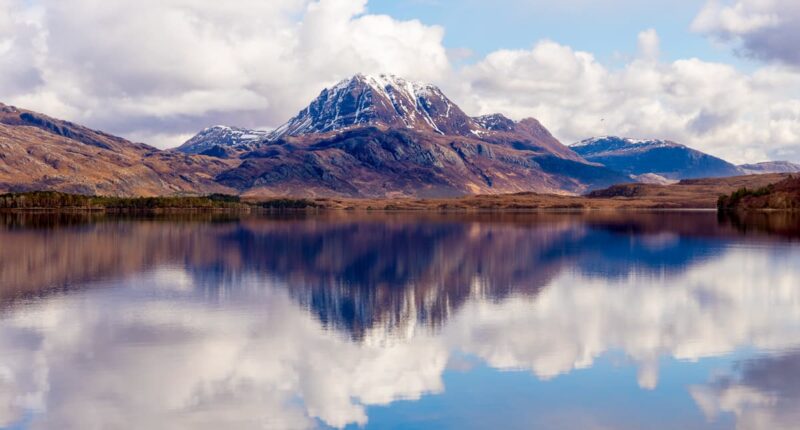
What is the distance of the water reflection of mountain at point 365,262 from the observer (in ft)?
177

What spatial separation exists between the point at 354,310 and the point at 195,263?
35684 mm

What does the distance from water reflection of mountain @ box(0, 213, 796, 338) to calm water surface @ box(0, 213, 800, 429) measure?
47 cm

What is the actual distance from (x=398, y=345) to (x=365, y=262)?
4423cm

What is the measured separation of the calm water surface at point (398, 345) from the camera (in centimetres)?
2717

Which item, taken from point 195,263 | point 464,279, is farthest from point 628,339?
point 195,263

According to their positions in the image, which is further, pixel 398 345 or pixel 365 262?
pixel 365 262

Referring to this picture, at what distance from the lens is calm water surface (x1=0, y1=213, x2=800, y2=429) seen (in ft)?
89.1

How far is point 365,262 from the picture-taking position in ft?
270

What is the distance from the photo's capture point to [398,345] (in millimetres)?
38156

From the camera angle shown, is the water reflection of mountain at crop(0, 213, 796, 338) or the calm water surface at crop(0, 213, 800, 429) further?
the water reflection of mountain at crop(0, 213, 796, 338)

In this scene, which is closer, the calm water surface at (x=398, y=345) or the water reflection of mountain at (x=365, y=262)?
the calm water surface at (x=398, y=345)

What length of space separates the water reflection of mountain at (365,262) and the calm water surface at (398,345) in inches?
18.6

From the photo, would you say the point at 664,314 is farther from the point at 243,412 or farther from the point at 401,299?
the point at 243,412

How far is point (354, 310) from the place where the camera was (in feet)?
161
